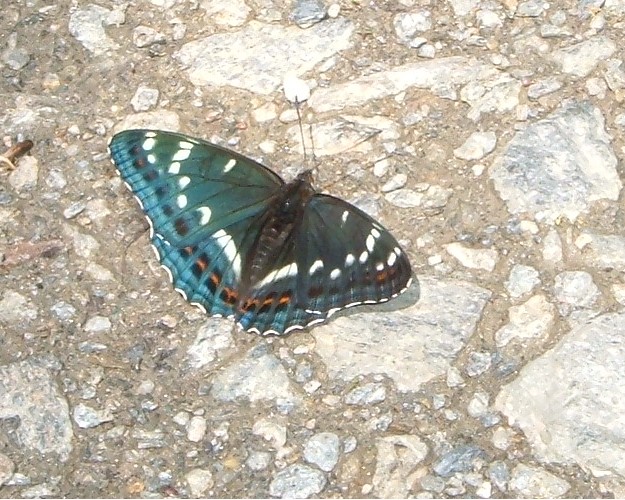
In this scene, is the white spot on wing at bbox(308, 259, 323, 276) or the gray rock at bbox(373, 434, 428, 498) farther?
the white spot on wing at bbox(308, 259, 323, 276)

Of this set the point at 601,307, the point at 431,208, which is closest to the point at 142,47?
the point at 431,208

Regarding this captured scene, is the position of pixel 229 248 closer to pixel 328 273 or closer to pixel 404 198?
pixel 328 273

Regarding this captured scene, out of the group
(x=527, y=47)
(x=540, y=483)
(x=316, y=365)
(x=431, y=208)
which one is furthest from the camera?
(x=527, y=47)

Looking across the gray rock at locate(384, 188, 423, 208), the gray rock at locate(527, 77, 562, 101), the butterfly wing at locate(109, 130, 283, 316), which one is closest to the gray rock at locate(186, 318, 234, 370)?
the butterfly wing at locate(109, 130, 283, 316)

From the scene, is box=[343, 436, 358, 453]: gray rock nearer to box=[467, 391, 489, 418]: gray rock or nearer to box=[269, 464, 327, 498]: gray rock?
box=[269, 464, 327, 498]: gray rock

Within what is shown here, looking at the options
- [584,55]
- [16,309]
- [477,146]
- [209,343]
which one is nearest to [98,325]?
[16,309]

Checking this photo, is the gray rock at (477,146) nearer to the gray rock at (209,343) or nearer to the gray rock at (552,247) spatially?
the gray rock at (552,247)

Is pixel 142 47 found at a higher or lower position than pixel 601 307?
higher

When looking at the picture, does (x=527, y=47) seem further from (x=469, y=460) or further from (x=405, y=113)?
(x=469, y=460)

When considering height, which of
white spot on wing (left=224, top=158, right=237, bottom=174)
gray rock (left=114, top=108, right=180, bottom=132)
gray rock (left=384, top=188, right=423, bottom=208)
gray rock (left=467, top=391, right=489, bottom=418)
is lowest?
gray rock (left=467, top=391, right=489, bottom=418)
